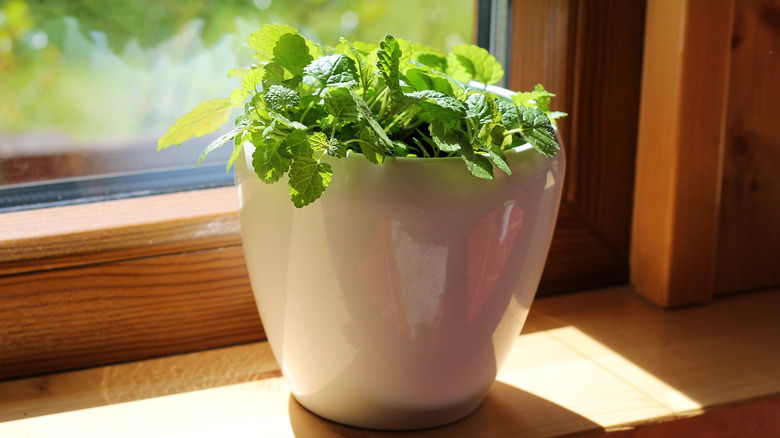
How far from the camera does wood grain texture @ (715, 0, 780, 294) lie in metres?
0.84

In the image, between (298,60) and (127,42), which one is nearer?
(298,60)

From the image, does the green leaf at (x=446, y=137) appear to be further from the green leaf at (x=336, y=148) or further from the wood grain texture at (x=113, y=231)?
the wood grain texture at (x=113, y=231)

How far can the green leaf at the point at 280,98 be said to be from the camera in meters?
0.52

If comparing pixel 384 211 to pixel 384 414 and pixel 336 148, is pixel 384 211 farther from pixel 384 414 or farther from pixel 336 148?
pixel 384 414

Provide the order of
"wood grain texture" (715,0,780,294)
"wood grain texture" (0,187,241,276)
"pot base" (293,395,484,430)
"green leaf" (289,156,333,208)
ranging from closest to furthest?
"green leaf" (289,156,333,208), "pot base" (293,395,484,430), "wood grain texture" (0,187,241,276), "wood grain texture" (715,0,780,294)

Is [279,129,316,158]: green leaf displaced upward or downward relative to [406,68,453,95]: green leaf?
downward

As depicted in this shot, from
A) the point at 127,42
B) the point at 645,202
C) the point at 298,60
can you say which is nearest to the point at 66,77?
the point at 127,42

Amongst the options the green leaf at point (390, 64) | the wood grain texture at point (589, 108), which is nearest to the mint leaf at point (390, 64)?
the green leaf at point (390, 64)

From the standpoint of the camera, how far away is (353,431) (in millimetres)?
633

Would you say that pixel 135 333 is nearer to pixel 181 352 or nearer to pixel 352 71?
pixel 181 352

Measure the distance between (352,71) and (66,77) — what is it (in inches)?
17.6

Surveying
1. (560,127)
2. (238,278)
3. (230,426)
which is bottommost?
(230,426)

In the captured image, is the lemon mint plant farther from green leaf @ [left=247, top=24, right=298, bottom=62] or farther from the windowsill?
the windowsill

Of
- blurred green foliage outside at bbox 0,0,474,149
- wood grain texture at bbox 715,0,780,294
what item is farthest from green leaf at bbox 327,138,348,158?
wood grain texture at bbox 715,0,780,294
